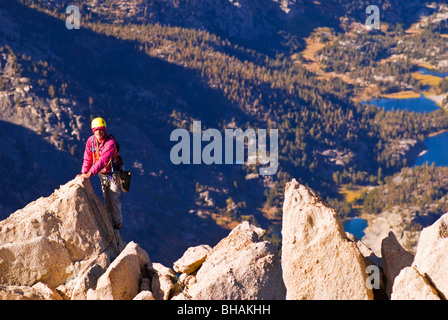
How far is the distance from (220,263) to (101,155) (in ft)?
23.2

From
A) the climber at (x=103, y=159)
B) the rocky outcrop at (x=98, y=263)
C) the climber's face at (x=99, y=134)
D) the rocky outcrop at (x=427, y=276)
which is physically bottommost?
the rocky outcrop at (x=98, y=263)

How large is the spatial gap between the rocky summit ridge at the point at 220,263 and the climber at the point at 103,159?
742 millimetres

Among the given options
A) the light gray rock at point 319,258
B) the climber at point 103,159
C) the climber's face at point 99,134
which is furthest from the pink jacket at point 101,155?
the light gray rock at point 319,258

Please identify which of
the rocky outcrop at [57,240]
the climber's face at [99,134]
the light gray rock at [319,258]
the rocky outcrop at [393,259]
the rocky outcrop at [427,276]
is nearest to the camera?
the rocky outcrop at [427,276]

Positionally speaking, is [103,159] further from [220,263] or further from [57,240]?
[220,263]

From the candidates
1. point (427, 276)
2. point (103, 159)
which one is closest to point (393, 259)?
point (427, 276)

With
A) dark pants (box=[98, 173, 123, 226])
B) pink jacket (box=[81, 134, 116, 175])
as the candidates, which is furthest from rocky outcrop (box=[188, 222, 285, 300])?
pink jacket (box=[81, 134, 116, 175])

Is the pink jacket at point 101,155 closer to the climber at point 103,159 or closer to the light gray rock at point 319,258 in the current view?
the climber at point 103,159

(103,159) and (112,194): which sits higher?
(103,159)

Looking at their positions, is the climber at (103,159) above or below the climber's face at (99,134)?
below

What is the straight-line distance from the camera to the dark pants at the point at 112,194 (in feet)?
86.8

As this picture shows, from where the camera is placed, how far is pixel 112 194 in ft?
89.2
